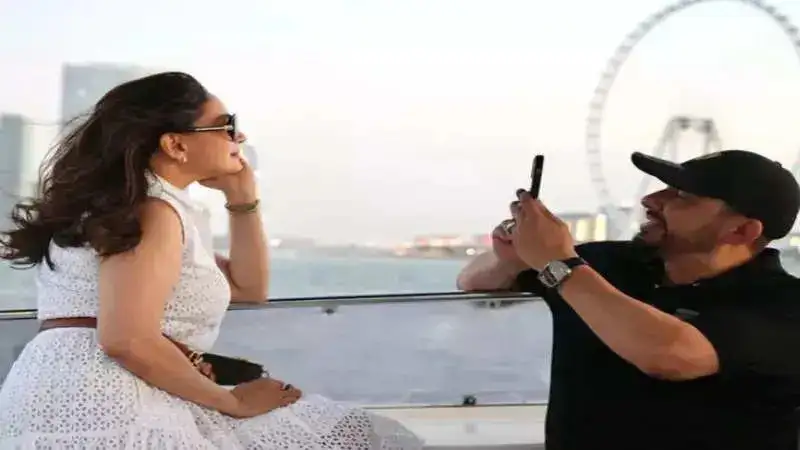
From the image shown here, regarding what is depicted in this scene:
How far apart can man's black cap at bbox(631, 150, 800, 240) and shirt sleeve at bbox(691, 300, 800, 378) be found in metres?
0.16

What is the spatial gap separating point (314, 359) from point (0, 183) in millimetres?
734

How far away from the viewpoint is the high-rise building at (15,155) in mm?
1820

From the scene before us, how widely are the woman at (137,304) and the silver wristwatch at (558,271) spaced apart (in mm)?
301

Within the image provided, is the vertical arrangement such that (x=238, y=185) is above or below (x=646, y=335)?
above

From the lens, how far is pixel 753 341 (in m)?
1.25

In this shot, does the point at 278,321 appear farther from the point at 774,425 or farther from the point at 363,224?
the point at 774,425

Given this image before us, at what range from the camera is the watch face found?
128 cm

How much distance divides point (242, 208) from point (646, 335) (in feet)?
2.28

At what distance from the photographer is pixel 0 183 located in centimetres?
185

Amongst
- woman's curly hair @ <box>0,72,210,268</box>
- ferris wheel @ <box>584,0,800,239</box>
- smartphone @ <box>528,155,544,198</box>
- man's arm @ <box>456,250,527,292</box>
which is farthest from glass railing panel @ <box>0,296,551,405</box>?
woman's curly hair @ <box>0,72,210,268</box>

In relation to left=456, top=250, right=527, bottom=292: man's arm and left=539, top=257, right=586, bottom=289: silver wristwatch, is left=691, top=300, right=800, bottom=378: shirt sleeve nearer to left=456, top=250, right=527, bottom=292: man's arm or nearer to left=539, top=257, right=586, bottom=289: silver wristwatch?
left=539, top=257, right=586, bottom=289: silver wristwatch

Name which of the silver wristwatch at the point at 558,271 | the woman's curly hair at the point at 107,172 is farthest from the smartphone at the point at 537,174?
the woman's curly hair at the point at 107,172

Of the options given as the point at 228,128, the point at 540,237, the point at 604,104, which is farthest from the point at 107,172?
the point at 604,104

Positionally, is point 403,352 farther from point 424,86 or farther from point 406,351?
point 424,86
